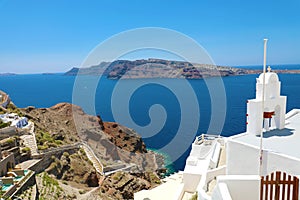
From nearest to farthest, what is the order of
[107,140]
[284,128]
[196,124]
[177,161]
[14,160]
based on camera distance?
[284,128]
[14,160]
[107,140]
[177,161]
[196,124]

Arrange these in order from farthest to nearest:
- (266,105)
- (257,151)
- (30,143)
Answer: (30,143) < (266,105) < (257,151)

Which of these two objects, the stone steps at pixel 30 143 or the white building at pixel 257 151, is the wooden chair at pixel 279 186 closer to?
the white building at pixel 257 151

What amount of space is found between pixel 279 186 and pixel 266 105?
2.61m

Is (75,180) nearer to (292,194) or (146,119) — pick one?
(292,194)

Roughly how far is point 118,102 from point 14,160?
2835 cm

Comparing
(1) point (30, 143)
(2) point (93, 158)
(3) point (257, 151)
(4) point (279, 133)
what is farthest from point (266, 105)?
(2) point (93, 158)

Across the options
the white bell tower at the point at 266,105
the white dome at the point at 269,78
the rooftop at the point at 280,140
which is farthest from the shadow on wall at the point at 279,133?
the white dome at the point at 269,78

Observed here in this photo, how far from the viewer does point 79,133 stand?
2372 centimetres

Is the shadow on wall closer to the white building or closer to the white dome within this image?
the white building

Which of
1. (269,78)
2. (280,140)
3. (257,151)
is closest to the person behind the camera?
(257,151)

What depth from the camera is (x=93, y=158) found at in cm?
1808

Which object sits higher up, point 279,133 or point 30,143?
point 279,133

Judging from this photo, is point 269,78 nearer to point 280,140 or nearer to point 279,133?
point 279,133

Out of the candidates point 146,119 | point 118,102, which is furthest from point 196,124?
point 118,102
